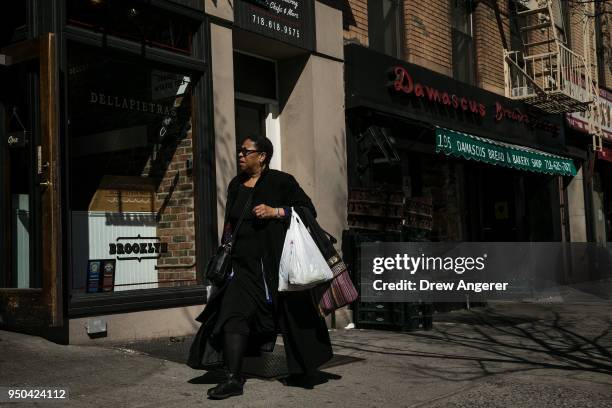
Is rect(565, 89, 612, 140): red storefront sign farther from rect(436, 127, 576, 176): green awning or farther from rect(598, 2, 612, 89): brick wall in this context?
rect(436, 127, 576, 176): green awning

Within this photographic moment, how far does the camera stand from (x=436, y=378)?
5.95m

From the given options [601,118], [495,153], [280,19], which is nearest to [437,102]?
[495,153]

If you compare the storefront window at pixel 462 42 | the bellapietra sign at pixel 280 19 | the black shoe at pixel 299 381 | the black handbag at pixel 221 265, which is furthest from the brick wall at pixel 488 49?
the black handbag at pixel 221 265

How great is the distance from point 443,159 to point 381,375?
7.85m

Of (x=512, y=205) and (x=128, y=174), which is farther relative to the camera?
(x=512, y=205)

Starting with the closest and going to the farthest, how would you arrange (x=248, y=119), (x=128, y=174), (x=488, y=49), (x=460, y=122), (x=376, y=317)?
(x=128, y=174)
(x=376, y=317)
(x=248, y=119)
(x=460, y=122)
(x=488, y=49)

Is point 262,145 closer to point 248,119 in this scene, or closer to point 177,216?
point 177,216

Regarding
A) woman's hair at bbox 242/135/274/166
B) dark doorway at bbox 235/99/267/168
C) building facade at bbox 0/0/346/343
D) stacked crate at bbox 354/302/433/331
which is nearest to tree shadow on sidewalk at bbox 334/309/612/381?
stacked crate at bbox 354/302/433/331

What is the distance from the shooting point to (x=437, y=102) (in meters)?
11.8

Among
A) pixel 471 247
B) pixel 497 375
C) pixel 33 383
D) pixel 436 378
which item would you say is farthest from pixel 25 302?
pixel 471 247

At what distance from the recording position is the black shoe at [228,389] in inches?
188

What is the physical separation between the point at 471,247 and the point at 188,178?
7.60 m

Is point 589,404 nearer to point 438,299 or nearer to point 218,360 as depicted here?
point 218,360

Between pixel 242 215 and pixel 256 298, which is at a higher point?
pixel 242 215
